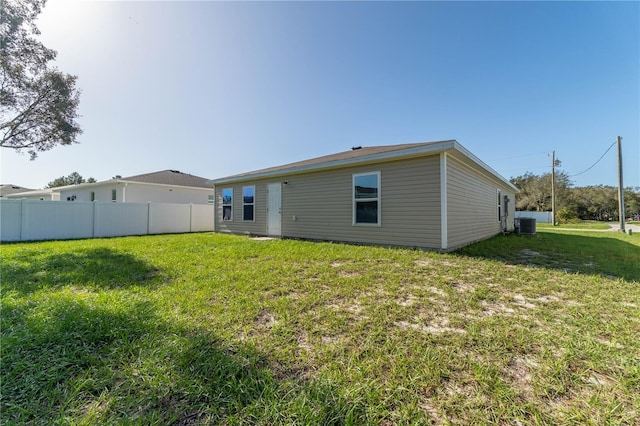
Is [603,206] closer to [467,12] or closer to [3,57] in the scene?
[467,12]

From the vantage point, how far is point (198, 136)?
11.1 meters

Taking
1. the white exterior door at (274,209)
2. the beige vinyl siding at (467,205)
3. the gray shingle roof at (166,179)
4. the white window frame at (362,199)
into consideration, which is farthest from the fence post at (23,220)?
the beige vinyl siding at (467,205)

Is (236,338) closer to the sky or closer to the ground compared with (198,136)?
closer to the ground

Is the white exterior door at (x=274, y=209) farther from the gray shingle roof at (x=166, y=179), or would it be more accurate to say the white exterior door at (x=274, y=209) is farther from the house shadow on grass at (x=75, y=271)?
the gray shingle roof at (x=166, y=179)

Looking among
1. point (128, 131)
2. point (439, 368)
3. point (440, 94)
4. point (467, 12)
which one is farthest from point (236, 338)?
point (128, 131)

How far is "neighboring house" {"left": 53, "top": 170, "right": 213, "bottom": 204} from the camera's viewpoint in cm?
1359

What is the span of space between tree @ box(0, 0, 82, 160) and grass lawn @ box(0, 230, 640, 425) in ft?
22.9

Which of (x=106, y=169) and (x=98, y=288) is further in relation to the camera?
(x=106, y=169)

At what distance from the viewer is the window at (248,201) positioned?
9.83 metres

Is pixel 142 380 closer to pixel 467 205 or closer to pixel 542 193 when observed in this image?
pixel 467 205

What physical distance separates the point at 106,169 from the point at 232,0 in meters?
25.2

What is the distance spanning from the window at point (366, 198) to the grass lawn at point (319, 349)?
123 inches

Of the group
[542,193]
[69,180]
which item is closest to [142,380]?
[542,193]

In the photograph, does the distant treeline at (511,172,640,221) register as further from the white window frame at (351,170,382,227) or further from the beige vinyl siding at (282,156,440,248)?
the white window frame at (351,170,382,227)
